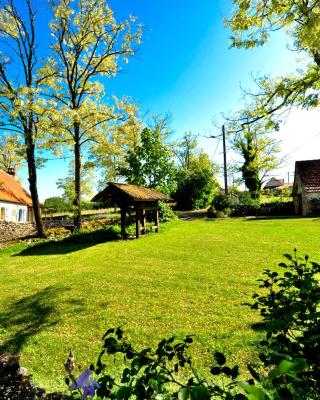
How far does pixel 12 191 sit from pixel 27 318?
28.1 meters

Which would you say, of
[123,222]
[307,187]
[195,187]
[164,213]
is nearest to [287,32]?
[123,222]

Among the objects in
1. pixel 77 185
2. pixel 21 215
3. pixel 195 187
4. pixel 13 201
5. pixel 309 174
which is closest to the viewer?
pixel 77 185

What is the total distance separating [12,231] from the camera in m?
19.4

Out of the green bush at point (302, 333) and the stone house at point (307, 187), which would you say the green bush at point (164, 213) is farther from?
the green bush at point (302, 333)

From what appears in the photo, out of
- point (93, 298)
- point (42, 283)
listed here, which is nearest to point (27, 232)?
point (42, 283)

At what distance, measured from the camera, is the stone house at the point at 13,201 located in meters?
27.5

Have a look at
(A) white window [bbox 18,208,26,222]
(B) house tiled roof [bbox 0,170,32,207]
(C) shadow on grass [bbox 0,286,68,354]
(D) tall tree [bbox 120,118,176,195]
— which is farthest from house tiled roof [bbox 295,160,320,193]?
(A) white window [bbox 18,208,26,222]

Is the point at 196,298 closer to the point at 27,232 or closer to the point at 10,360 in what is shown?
the point at 10,360

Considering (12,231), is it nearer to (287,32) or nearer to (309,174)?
(287,32)

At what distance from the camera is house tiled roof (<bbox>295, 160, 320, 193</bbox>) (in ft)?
83.6

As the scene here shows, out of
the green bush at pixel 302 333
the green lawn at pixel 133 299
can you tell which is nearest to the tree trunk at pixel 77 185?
the green lawn at pixel 133 299

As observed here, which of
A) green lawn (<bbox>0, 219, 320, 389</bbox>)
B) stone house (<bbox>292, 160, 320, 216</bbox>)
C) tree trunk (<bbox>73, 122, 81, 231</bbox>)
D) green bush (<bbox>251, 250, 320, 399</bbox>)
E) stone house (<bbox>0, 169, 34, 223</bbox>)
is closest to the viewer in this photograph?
green bush (<bbox>251, 250, 320, 399</bbox>)

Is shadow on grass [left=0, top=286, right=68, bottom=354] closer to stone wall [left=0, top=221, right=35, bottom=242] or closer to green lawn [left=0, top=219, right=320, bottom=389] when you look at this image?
green lawn [left=0, top=219, right=320, bottom=389]

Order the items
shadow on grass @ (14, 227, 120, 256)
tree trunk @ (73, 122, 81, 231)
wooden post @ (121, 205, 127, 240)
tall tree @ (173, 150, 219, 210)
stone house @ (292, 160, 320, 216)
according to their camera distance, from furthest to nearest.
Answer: tall tree @ (173, 150, 219, 210) < stone house @ (292, 160, 320, 216) < tree trunk @ (73, 122, 81, 231) < wooden post @ (121, 205, 127, 240) < shadow on grass @ (14, 227, 120, 256)
